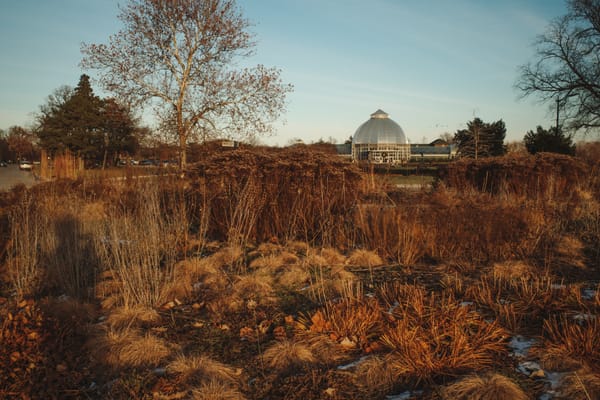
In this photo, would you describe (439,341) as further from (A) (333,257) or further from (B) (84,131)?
(B) (84,131)

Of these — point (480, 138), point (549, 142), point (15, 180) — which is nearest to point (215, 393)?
point (15, 180)

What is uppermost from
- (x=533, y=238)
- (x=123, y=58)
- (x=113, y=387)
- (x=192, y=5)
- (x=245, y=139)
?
(x=192, y=5)

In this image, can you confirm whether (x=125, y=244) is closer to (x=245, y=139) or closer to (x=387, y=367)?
(x=387, y=367)

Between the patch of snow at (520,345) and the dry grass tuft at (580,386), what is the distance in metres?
0.45

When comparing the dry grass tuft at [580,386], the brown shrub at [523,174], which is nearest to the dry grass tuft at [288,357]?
the dry grass tuft at [580,386]

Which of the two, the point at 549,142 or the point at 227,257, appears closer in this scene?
the point at 227,257

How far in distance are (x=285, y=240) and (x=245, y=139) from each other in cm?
1085

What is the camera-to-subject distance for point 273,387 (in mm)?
2920

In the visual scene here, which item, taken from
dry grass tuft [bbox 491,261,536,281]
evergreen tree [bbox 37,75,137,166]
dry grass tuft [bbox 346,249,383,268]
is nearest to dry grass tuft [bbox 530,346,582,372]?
dry grass tuft [bbox 491,261,536,281]

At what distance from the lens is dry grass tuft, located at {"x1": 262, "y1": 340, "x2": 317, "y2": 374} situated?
3176mm

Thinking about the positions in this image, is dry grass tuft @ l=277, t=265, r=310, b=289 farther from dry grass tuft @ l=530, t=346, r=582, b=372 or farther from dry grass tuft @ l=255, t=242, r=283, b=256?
dry grass tuft @ l=530, t=346, r=582, b=372

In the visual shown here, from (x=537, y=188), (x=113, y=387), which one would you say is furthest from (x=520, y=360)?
(x=537, y=188)

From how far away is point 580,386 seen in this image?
8.69 ft

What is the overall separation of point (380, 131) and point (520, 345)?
73.1 m
